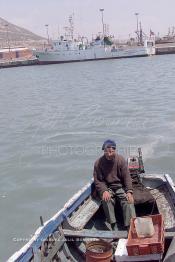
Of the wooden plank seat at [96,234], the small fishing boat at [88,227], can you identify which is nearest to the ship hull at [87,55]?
the small fishing boat at [88,227]

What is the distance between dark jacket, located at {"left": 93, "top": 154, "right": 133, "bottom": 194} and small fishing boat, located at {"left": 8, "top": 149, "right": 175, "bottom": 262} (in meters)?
0.55

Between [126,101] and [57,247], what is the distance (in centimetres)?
2777

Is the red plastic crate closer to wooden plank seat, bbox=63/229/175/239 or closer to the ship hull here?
wooden plank seat, bbox=63/229/175/239

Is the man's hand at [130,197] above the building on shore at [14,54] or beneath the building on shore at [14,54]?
beneath

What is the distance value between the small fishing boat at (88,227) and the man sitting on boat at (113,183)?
1.56 ft

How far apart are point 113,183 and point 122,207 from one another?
51cm

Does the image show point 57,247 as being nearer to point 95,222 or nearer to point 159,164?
point 95,222

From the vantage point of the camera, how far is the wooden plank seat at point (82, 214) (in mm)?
7931

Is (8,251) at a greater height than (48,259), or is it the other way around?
(48,259)

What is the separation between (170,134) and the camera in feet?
72.3

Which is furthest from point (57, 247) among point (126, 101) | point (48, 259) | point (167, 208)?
point (126, 101)

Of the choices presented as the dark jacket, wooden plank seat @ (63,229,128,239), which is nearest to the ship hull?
the dark jacket

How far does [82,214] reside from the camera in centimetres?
859

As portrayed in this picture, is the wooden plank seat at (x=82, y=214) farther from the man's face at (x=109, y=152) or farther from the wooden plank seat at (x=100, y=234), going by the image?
the man's face at (x=109, y=152)
